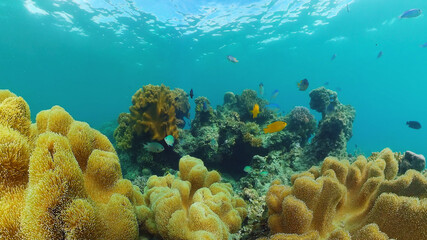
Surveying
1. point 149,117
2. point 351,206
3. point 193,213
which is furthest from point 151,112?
point 351,206

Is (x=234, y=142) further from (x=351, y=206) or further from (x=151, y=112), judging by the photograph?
(x=351, y=206)

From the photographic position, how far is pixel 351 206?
→ 1.99 metres

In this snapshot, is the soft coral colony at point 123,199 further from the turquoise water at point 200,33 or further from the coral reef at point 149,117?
the turquoise water at point 200,33

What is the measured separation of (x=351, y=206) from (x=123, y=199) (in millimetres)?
2127

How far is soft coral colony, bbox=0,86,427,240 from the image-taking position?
105 cm

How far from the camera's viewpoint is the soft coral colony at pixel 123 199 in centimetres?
105

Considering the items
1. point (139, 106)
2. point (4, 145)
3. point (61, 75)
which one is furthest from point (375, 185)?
point (61, 75)

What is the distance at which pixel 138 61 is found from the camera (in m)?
45.0

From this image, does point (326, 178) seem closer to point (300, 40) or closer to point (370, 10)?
point (370, 10)

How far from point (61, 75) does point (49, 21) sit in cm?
4850

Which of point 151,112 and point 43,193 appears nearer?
point 43,193

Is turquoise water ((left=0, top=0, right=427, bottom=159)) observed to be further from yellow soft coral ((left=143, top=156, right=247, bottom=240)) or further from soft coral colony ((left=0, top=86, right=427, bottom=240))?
yellow soft coral ((left=143, top=156, right=247, bottom=240))

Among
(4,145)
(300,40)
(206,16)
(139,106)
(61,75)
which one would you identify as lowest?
(4,145)

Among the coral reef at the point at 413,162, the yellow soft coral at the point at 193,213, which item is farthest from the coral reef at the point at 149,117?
the coral reef at the point at 413,162
